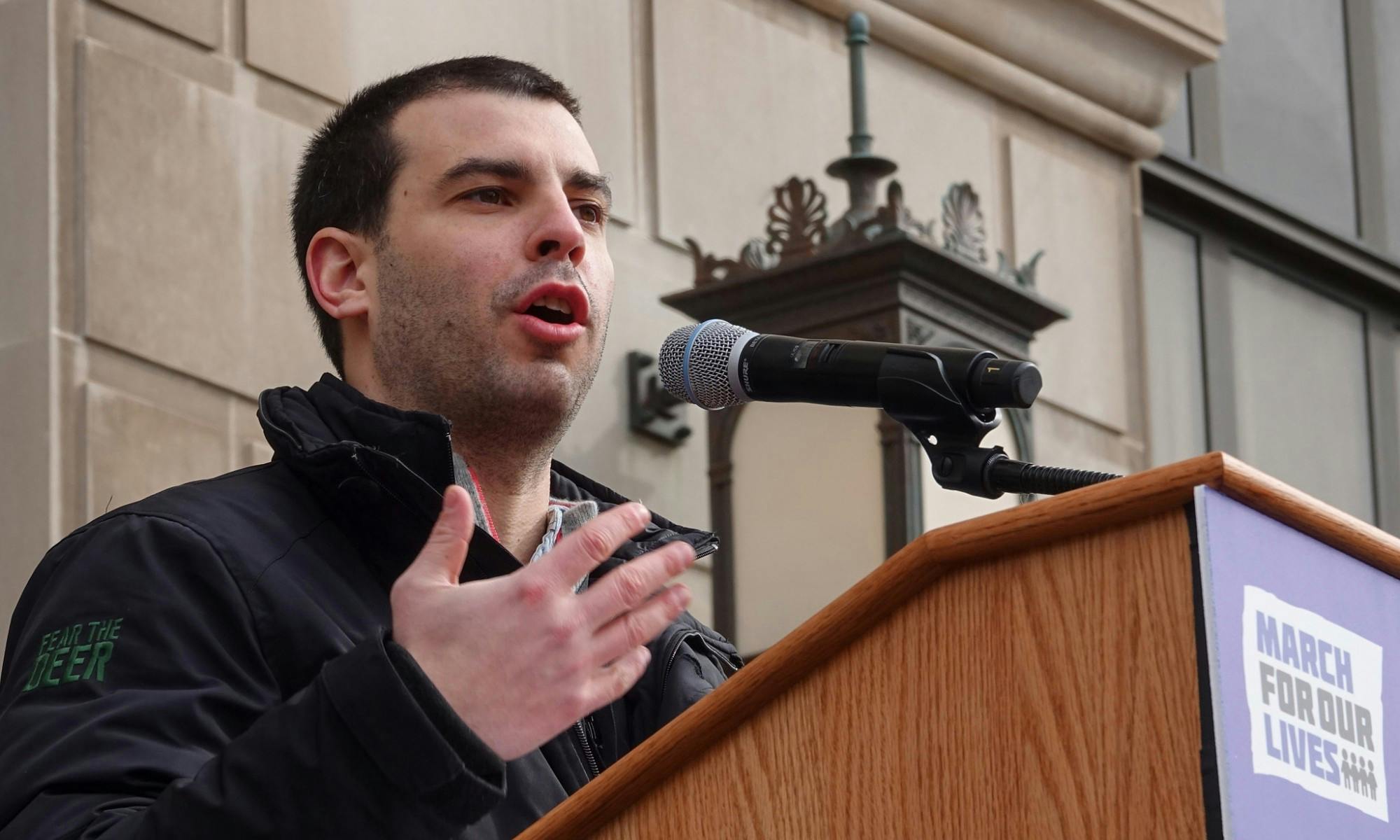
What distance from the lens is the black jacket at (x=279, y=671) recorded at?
185 centimetres

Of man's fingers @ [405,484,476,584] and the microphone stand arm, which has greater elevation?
the microphone stand arm

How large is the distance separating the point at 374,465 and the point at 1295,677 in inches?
47.9

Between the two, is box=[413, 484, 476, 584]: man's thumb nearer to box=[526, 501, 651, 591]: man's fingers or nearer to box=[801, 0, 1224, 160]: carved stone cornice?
box=[526, 501, 651, 591]: man's fingers

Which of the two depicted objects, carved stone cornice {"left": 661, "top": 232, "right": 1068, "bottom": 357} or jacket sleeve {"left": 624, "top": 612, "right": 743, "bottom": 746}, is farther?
carved stone cornice {"left": 661, "top": 232, "right": 1068, "bottom": 357}

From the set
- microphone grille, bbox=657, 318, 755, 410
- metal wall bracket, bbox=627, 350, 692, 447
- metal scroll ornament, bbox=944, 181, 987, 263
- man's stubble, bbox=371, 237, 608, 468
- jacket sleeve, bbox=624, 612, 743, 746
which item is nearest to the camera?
microphone grille, bbox=657, 318, 755, 410

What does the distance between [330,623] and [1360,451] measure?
653cm

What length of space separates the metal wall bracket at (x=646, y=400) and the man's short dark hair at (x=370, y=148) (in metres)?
2.20

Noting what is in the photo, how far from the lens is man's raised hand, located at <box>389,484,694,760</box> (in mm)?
1789

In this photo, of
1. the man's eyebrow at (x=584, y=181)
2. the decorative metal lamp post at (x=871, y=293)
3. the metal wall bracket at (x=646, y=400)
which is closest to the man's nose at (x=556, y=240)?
the man's eyebrow at (x=584, y=181)

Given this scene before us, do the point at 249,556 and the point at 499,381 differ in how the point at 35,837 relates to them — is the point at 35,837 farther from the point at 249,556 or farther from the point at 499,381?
the point at 499,381

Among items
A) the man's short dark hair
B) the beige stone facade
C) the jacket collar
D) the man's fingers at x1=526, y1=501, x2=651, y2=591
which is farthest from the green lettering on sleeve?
the beige stone facade

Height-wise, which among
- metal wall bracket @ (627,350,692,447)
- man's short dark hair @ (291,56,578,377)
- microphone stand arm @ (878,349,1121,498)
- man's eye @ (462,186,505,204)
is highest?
metal wall bracket @ (627,350,692,447)

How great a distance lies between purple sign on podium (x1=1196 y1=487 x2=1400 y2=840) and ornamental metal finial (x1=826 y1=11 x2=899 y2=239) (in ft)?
11.1

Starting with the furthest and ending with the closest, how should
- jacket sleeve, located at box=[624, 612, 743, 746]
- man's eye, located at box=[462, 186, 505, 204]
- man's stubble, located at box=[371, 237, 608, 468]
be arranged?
man's eye, located at box=[462, 186, 505, 204] → man's stubble, located at box=[371, 237, 608, 468] → jacket sleeve, located at box=[624, 612, 743, 746]
